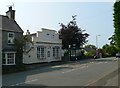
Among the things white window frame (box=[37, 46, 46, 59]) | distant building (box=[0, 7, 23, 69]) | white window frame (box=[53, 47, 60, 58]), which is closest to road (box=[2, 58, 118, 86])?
distant building (box=[0, 7, 23, 69])

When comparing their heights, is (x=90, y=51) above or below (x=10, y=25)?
below

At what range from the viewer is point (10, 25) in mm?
46344

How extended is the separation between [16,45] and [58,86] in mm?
25189

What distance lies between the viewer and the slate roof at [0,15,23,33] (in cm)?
4455

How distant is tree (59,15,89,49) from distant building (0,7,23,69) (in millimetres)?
22431

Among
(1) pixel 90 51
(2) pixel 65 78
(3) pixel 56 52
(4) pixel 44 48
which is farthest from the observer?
(1) pixel 90 51

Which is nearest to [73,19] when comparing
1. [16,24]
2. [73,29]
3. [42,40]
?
[73,29]

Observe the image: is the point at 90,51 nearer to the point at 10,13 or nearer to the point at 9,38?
the point at 10,13

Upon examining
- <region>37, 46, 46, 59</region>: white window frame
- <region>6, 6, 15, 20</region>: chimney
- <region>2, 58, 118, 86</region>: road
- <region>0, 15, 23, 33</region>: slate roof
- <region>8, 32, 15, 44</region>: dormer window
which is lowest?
<region>2, 58, 118, 86</region>: road

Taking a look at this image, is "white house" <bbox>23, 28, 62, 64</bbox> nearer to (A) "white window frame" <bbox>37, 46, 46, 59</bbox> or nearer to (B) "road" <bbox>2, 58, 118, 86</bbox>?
(A) "white window frame" <bbox>37, 46, 46, 59</bbox>

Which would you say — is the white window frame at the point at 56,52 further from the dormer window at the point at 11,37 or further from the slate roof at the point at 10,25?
the dormer window at the point at 11,37

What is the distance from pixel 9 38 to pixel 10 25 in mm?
2401

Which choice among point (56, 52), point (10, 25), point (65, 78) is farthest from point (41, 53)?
point (65, 78)

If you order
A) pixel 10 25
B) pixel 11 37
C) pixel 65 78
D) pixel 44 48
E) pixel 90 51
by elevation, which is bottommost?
pixel 65 78
